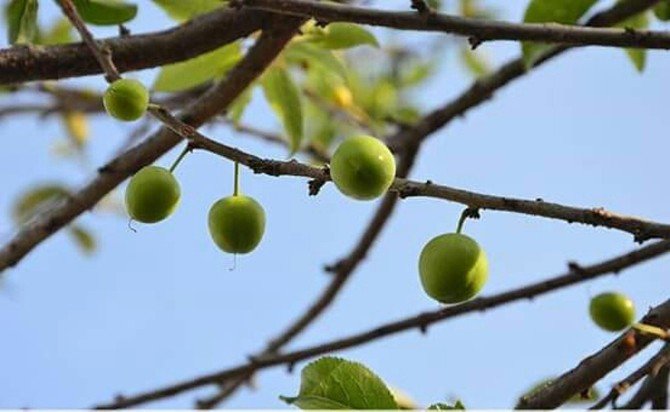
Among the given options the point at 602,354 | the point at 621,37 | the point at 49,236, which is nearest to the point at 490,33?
the point at 621,37

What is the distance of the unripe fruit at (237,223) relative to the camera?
3.85 feet

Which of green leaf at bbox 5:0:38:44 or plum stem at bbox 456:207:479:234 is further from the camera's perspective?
green leaf at bbox 5:0:38:44

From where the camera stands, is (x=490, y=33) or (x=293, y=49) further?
(x=293, y=49)

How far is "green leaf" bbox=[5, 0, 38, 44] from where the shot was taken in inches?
56.7

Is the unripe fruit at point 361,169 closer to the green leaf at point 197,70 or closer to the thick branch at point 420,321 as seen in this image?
the thick branch at point 420,321

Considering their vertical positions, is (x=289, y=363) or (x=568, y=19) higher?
(x=568, y=19)

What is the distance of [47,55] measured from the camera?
1443mm

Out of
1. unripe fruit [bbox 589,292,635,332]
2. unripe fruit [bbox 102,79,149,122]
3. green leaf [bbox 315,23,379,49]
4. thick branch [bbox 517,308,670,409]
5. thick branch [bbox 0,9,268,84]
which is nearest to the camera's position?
thick branch [bbox 517,308,670,409]

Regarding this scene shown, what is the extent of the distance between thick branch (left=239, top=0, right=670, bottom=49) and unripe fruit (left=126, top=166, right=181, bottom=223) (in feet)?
0.69

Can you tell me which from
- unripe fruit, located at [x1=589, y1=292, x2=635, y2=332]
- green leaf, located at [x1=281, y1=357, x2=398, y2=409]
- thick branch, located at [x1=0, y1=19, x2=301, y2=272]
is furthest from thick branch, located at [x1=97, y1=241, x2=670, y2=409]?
green leaf, located at [x1=281, y1=357, x2=398, y2=409]

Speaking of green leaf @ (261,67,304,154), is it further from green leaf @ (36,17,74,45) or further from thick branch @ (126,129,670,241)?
thick branch @ (126,129,670,241)

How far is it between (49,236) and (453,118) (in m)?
0.86

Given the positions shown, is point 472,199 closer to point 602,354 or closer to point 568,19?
point 602,354

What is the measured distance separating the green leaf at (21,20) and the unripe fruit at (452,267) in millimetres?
640
